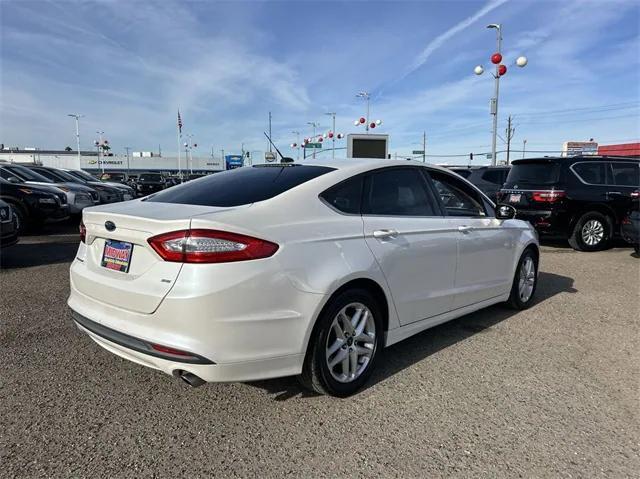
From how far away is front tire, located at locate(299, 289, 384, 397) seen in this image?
2775 mm

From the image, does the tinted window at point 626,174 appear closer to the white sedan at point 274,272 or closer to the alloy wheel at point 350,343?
the white sedan at point 274,272

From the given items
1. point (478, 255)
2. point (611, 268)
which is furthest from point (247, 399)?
point (611, 268)

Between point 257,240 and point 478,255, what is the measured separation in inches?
95.5

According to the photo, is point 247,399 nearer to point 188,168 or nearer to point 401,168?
point 401,168

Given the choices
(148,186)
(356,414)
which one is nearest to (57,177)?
(148,186)

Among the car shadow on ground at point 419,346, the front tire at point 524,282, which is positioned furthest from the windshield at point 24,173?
the front tire at point 524,282

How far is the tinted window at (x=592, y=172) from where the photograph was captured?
29.2 ft

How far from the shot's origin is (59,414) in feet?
9.02

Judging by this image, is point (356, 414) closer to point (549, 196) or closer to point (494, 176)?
point (549, 196)

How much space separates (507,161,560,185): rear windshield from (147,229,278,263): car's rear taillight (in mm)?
8035

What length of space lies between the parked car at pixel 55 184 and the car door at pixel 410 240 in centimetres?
1009

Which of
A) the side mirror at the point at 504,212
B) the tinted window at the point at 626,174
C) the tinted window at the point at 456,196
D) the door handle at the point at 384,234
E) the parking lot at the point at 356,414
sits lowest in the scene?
the parking lot at the point at 356,414

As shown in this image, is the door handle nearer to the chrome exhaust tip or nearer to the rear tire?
the chrome exhaust tip

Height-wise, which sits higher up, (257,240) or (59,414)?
(257,240)
